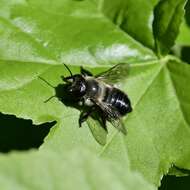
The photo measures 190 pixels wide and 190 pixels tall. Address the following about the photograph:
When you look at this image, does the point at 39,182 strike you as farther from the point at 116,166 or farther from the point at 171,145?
the point at 171,145

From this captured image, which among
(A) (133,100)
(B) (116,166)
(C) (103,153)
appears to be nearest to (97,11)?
(A) (133,100)

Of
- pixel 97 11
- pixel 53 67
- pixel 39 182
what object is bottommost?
pixel 53 67

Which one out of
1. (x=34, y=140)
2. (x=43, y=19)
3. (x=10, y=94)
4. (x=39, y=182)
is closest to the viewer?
(x=39, y=182)

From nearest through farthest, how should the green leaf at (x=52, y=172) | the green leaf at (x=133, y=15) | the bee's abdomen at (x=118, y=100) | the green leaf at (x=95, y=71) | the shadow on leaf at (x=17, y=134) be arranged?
the green leaf at (x=52, y=172)
the green leaf at (x=95, y=71)
the bee's abdomen at (x=118, y=100)
the green leaf at (x=133, y=15)
the shadow on leaf at (x=17, y=134)

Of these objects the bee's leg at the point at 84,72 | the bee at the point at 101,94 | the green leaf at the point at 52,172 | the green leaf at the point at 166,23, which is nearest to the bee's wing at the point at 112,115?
the bee at the point at 101,94

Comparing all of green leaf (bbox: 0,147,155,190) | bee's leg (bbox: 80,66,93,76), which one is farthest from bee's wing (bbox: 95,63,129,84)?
green leaf (bbox: 0,147,155,190)

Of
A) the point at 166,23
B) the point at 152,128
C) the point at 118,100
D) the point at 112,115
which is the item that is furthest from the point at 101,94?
the point at 166,23

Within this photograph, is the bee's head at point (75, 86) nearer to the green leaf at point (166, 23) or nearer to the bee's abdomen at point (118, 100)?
the bee's abdomen at point (118, 100)
